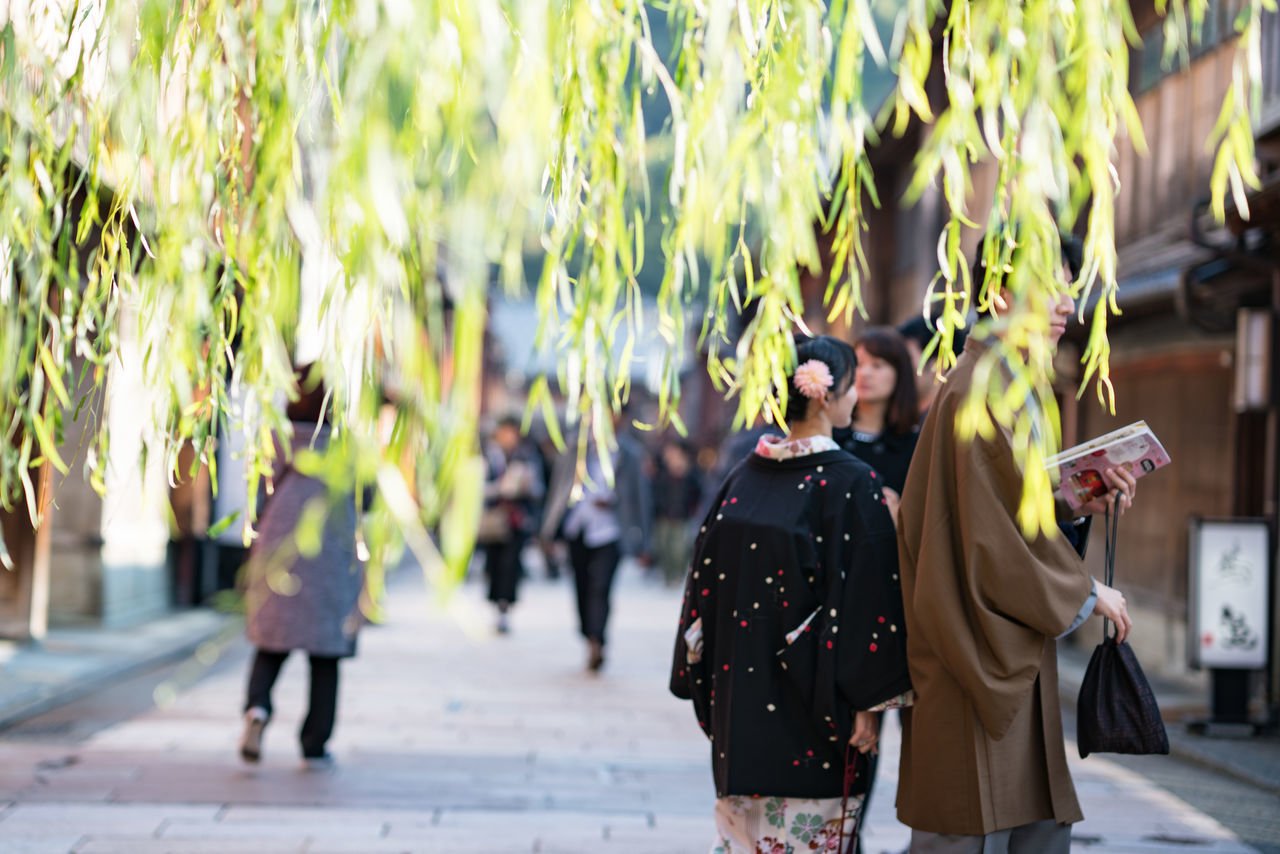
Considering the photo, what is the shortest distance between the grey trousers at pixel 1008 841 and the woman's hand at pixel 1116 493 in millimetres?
818

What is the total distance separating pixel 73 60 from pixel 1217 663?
7025 millimetres

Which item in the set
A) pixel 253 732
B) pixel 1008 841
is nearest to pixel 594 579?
pixel 253 732

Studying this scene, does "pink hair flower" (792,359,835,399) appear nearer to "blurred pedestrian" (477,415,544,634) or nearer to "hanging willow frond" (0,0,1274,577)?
"hanging willow frond" (0,0,1274,577)

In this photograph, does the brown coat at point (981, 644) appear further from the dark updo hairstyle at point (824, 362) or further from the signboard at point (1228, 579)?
the signboard at point (1228, 579)

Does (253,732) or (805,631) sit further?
(253,732)

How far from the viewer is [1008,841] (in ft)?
10.7

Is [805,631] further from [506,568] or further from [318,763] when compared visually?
[506,568]

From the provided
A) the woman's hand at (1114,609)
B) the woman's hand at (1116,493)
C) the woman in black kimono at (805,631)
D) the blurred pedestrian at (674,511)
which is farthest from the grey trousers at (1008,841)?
the blurred pedestrian at (674,511)

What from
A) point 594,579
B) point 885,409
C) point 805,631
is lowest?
point 594,579

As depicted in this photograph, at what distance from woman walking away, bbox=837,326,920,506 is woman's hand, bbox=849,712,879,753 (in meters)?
1.31

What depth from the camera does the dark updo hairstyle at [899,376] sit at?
15.3ft

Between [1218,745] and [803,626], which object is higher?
[803,626]

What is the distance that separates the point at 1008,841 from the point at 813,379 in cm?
133

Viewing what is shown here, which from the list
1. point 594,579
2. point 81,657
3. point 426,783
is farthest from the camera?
point 594,579
